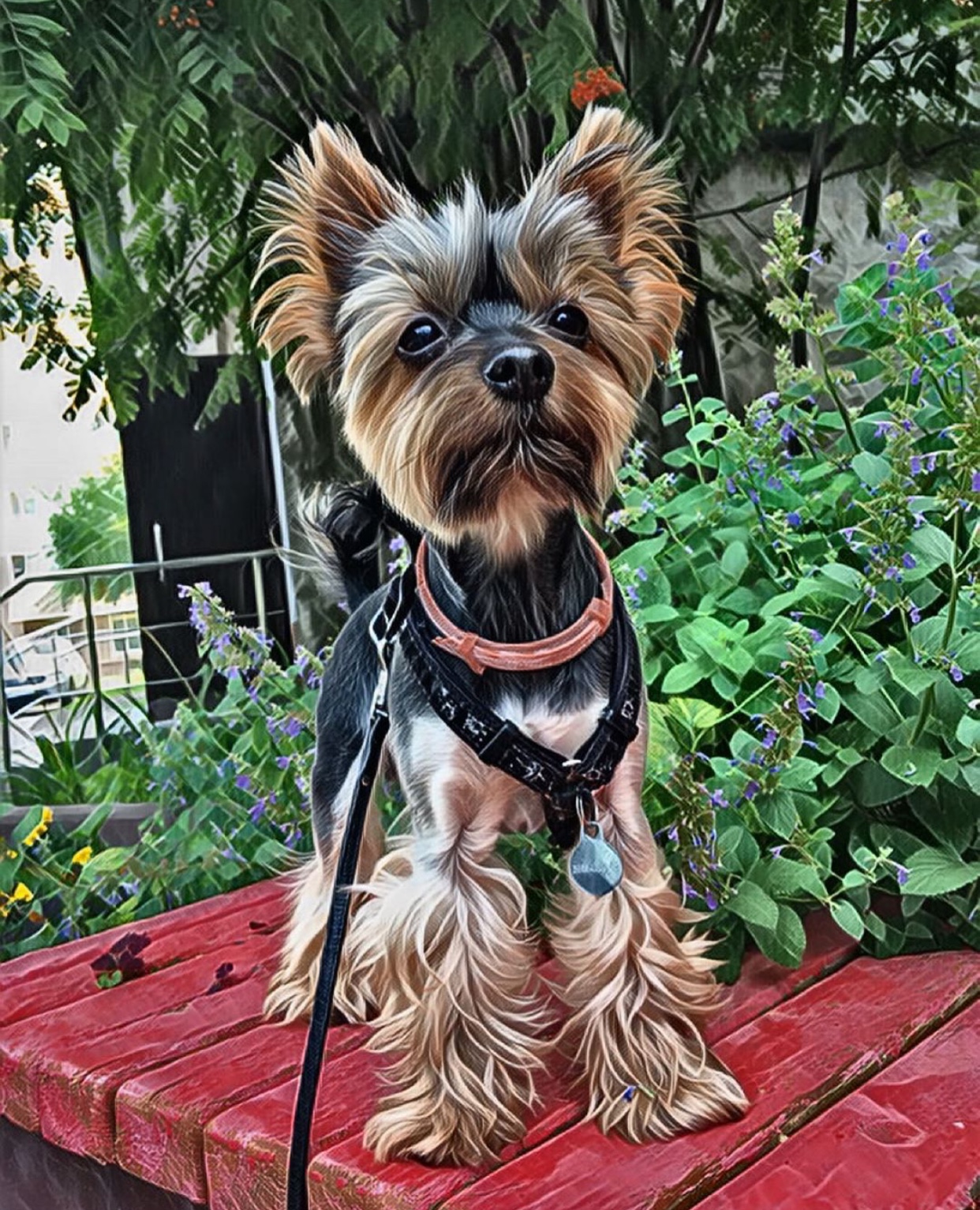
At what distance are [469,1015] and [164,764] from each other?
103 centimetres

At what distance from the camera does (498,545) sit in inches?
38.4

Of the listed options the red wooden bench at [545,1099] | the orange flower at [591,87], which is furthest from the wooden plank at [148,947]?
the orange flower at [591,87]

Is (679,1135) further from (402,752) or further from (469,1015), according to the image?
(402,752)

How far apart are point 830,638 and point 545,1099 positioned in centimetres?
64

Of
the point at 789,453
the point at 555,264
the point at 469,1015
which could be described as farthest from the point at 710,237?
the point at 469,1015

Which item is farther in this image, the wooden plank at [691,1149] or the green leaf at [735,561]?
the green leaf at [735,561]

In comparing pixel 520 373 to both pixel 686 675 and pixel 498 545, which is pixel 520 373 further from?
pixel 686 675

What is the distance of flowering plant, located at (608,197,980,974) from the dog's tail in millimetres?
408

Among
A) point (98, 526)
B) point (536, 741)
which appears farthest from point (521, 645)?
point (98, 526)

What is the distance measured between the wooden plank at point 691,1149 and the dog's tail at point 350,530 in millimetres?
549

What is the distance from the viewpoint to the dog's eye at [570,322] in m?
0.92

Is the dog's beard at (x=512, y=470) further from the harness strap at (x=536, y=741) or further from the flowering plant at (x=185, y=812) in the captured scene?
the flowering plant at (x=185, y=812)

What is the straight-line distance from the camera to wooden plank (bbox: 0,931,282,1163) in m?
1.22

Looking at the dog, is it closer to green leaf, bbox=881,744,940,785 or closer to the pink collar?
the pink collar
